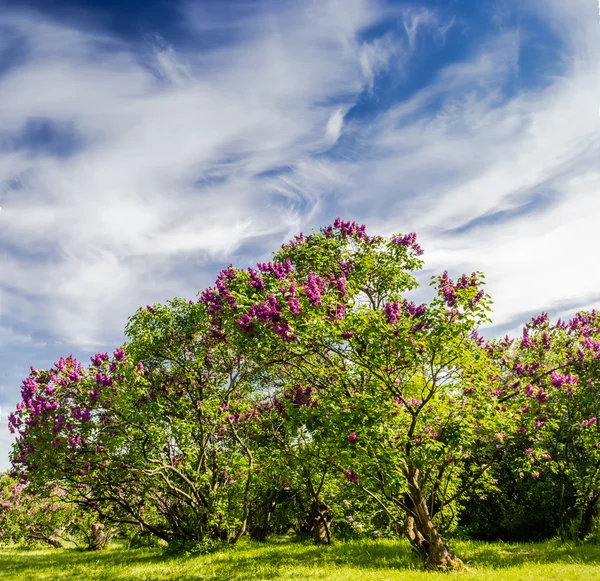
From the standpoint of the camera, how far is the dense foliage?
1180 cm

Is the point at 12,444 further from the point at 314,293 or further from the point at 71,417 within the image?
the point at 314,293

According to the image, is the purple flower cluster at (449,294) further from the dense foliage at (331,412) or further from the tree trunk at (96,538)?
the tree trunk at (96,538)

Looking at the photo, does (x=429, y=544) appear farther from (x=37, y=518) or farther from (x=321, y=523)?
(x=37, y=518)

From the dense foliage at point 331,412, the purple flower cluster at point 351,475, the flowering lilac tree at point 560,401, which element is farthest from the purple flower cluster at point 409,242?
the purple flower cluster at point 351,475

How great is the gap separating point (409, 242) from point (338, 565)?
11.9 metres

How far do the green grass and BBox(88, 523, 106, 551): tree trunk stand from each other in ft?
35.5

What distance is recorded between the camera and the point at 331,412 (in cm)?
1136

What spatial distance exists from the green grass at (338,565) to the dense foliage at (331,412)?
1.28 metres

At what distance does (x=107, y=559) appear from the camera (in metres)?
→ 19.9

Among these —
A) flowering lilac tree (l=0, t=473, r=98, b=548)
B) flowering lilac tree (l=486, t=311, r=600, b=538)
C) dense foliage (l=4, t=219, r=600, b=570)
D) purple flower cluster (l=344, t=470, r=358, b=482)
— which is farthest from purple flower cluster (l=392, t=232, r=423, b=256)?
flowering lilac tree (l=0, t=473, r=98, b=548)

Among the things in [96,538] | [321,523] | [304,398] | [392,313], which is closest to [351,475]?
[304,398]

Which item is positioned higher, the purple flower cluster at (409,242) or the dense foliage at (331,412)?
the purple flower cluster at (409,242)

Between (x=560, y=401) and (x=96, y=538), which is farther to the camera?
(x=96, y=538)

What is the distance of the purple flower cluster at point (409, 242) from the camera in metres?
17.9
